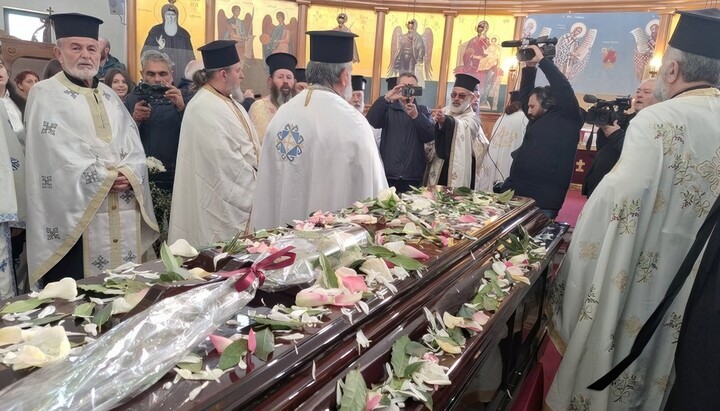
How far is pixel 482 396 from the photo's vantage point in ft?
4.80

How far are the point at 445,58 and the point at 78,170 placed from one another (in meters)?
10.5

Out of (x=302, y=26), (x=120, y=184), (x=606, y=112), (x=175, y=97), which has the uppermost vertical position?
(x=302, y=26)

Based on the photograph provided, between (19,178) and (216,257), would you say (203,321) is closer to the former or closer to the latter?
(216,257)

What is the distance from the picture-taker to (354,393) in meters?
0.84

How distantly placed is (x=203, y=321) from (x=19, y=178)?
300 cm

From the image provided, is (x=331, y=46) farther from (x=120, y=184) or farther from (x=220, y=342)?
(x=220, y=342)

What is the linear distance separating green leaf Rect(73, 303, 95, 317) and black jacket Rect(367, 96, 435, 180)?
4.86 meters

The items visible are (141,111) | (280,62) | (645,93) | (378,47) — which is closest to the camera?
(645,93)

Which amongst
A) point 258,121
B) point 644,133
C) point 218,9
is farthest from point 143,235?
point 218,9

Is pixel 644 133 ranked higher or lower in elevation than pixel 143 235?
higher

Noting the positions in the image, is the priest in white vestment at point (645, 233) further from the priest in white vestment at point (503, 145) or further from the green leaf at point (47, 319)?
the priest in white vestment at point (503, 145)

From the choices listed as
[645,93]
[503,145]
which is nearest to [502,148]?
[503,145]

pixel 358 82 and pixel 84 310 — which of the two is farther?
pixel 358 82

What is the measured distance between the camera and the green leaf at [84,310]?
922mm
